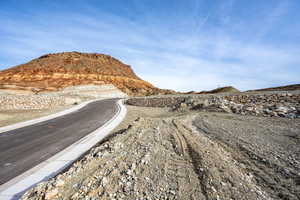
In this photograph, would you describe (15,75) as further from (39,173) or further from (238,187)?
(238,187)

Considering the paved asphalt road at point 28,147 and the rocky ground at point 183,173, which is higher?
the rocky ground at point 183,173

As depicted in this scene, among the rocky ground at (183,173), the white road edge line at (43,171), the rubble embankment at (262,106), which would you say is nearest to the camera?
the rocky ground at (183,173)

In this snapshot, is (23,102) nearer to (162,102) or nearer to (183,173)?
(162,102)

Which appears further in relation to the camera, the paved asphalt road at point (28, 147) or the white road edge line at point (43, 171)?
the paved asphalt road at point (28, 147)

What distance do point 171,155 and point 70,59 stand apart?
93.0 metres

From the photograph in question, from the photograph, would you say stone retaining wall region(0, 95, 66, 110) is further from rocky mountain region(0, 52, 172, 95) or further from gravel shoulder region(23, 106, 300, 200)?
rocky mountain region(0, 52, 172, 95)

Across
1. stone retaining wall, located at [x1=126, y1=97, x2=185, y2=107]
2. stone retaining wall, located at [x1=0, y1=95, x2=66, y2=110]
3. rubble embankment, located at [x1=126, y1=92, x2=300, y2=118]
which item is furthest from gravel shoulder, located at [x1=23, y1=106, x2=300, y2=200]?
stone retaining wall, located at [x1=0, y1=95, x2=66, y2=110]

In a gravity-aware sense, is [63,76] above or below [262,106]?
above

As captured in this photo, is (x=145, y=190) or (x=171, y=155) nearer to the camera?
(x=145, y=190)

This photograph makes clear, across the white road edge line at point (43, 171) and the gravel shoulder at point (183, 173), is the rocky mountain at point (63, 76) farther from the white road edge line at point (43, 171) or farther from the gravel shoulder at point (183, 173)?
the gravel shoulder at point (183, 173)

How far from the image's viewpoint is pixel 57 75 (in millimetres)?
60188

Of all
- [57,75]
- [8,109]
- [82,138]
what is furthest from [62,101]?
[57,75]

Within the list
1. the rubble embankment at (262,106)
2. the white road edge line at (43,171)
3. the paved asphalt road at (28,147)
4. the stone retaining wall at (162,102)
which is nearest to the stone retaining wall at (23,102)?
the paved asphalt road at (28,147)

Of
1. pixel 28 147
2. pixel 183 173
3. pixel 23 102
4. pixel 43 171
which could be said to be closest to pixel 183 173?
pixel 183 173
